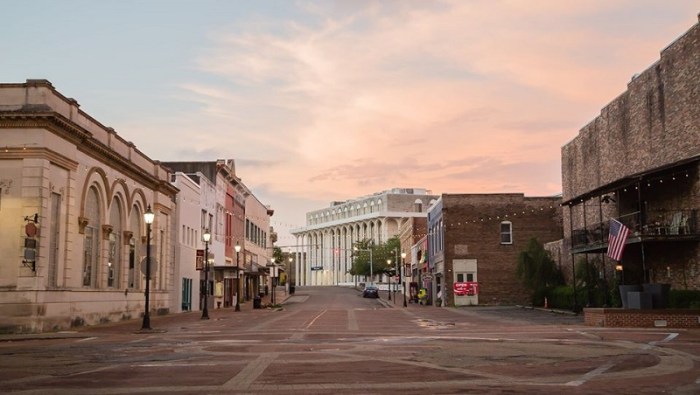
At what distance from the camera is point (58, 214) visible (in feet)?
104

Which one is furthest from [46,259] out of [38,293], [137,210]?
[137,210]

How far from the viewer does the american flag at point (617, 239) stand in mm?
32750

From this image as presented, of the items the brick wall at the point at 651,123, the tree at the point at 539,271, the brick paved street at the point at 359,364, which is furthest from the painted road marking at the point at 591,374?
the tree at the point at 539,271

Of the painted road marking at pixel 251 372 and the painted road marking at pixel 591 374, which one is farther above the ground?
the painted road marking at pixel 251 372

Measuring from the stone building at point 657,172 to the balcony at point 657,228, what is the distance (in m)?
0.04

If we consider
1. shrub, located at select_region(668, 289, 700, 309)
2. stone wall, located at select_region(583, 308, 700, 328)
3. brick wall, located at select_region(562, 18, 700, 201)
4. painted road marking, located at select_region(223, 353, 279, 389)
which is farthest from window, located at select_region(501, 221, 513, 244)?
painted road marking, located at select_region(223, 353, 279, 389)

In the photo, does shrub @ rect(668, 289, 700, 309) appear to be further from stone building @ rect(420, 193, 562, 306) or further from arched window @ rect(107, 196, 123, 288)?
stone building @ rect(420, 193, 562, 306)

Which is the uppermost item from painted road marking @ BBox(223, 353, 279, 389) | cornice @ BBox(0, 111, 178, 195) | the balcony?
cornice @ BBox(0, 111, 178, 195)

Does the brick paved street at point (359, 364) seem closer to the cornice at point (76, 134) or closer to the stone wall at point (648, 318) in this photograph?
the stone wall at point (648, 318)

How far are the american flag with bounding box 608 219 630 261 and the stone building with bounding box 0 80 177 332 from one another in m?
24.2

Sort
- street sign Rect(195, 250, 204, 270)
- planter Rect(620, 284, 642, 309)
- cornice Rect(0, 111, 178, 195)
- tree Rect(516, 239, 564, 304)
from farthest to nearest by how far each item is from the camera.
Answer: street sign Rect(195, 250, 204, 270) < tree Rect(516, 239, 564, 304) < planter Rect(620, 284, 642, 309) < cornice Rect(0, 111, 178, 195)

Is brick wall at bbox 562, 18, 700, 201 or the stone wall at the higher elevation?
brick wall at bbox 562, 18, 700, 201

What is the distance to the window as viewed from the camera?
63969 mm

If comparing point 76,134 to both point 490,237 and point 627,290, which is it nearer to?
point 627,290
